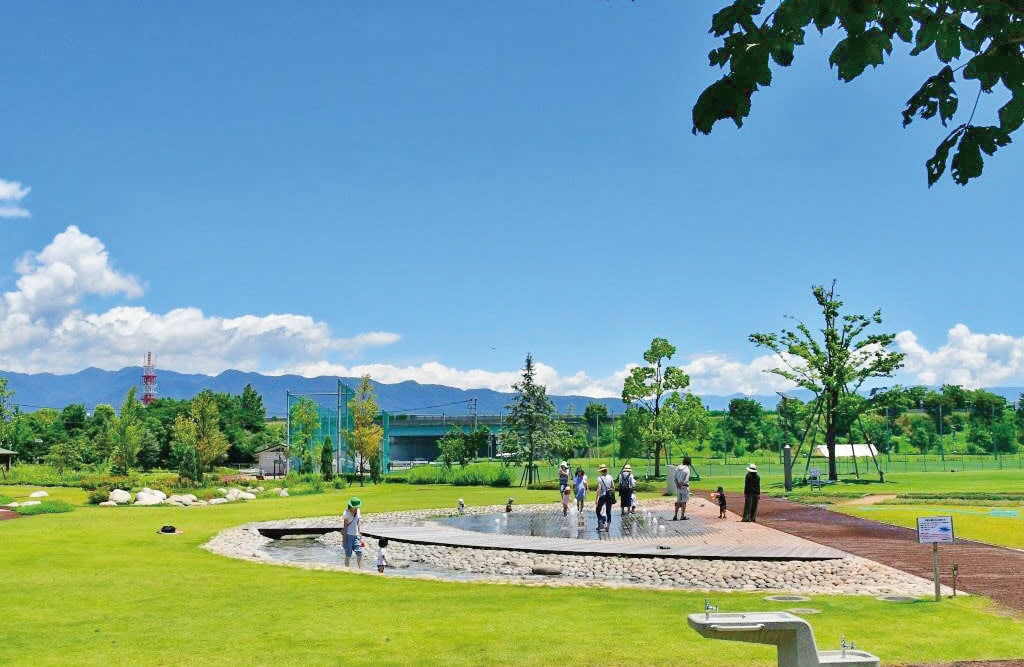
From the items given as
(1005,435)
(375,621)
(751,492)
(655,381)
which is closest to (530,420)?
(655,381)

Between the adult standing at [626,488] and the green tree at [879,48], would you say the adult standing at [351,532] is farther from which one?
the green tree at [879,48]

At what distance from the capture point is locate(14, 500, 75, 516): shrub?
33741mm

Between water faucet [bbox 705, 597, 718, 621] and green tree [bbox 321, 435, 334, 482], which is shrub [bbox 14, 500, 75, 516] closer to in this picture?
green tree [bbox 321, 435, 334, 482]

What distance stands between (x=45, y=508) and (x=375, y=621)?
2721 cm

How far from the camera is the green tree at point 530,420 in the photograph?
59312 millimetres

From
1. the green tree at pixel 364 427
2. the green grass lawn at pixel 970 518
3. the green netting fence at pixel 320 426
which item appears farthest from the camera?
the green netting fence at pixel 320 426

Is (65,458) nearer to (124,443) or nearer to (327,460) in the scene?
(124,443)

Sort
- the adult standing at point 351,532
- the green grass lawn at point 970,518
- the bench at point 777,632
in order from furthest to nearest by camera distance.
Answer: the green grass lawn at point 970,518, the adult standing at point 351,532, the bench at point 777,632

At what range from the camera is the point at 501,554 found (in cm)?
2320

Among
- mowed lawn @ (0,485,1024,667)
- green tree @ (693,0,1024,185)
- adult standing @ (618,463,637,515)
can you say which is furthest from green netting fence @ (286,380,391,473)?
green tree @ (693,0,1024,185)

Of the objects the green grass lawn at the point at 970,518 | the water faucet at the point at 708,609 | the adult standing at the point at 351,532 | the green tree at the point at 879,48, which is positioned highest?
the green tree at the point at 879,48

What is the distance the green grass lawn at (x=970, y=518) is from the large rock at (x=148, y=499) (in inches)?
1183

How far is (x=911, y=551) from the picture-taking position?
69.1ft

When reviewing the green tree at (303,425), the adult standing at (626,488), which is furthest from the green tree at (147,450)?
the adult standing at (626,488)
